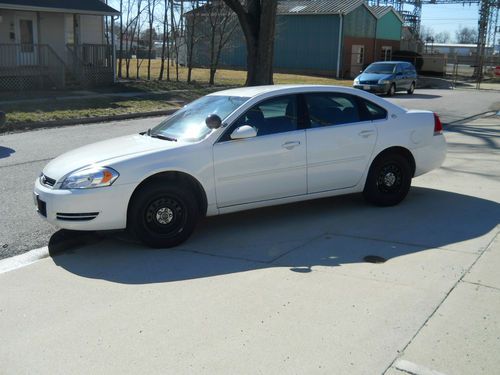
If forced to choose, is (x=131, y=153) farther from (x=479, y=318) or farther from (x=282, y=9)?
(x=282, y=9)

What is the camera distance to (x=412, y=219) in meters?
6.48

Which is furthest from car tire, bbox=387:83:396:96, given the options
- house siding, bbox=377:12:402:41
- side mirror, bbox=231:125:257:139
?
side mirror, bbox=231:125:257:139

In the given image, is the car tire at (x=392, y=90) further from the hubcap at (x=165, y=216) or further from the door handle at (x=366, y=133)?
A: the hubcap at (x=165, y=216)

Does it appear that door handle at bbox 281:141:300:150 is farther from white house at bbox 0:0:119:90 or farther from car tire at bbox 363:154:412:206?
white house at bbox 0:0:119:90

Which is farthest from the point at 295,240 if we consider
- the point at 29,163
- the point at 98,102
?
the point at 98,102

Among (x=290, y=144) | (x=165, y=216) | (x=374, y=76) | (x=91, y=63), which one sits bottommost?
(x=165, y=216)

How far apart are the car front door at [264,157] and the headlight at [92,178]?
105 cm

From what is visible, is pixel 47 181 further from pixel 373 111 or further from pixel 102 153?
pixel 373 111

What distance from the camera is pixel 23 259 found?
5.44 meters

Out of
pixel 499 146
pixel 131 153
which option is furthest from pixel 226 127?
Answer: pixel 499 146

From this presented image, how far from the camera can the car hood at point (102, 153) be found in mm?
5473

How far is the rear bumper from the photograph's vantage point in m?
7.10

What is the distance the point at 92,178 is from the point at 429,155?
4.22m

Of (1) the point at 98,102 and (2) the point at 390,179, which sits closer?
(2) the point at 390,179
